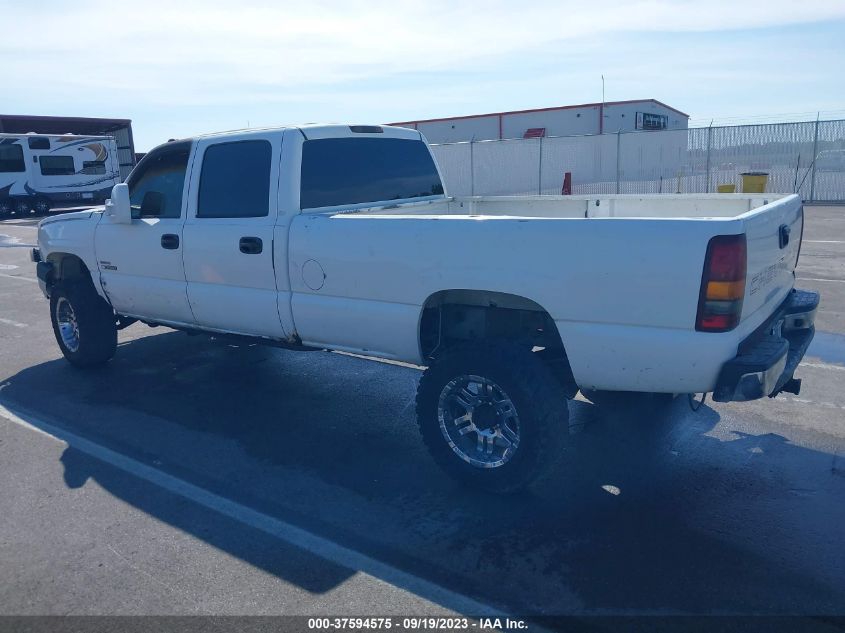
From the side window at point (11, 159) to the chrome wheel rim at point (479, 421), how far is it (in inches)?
1108

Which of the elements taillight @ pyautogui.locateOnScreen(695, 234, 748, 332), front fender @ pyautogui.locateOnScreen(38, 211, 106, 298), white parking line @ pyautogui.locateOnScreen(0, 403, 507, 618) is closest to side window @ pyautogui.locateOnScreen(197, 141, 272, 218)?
front fender @ pyautogui.locateOnScreen(38, 211, 106, 298)

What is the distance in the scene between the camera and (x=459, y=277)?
4223mm

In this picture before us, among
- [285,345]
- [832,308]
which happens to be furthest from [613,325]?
[832,308]

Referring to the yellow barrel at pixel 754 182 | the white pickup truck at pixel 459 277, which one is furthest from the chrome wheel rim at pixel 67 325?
the yellow barrel at pixel 754 182

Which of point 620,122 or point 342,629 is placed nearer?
point 342,629

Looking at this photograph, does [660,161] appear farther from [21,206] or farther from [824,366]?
[21,206]

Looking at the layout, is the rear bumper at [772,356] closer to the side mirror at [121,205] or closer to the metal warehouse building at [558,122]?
the side mirror at [121,205]

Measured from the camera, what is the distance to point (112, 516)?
4.29 m

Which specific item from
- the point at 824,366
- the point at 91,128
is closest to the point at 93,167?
the point at 91,128

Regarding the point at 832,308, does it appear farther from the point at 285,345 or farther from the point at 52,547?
the point at 52,547

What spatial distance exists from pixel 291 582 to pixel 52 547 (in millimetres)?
1393

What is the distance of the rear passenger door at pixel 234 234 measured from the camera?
5.23 metres

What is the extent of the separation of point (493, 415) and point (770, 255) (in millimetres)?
1758

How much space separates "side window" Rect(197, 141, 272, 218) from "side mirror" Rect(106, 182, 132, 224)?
0.78 m
